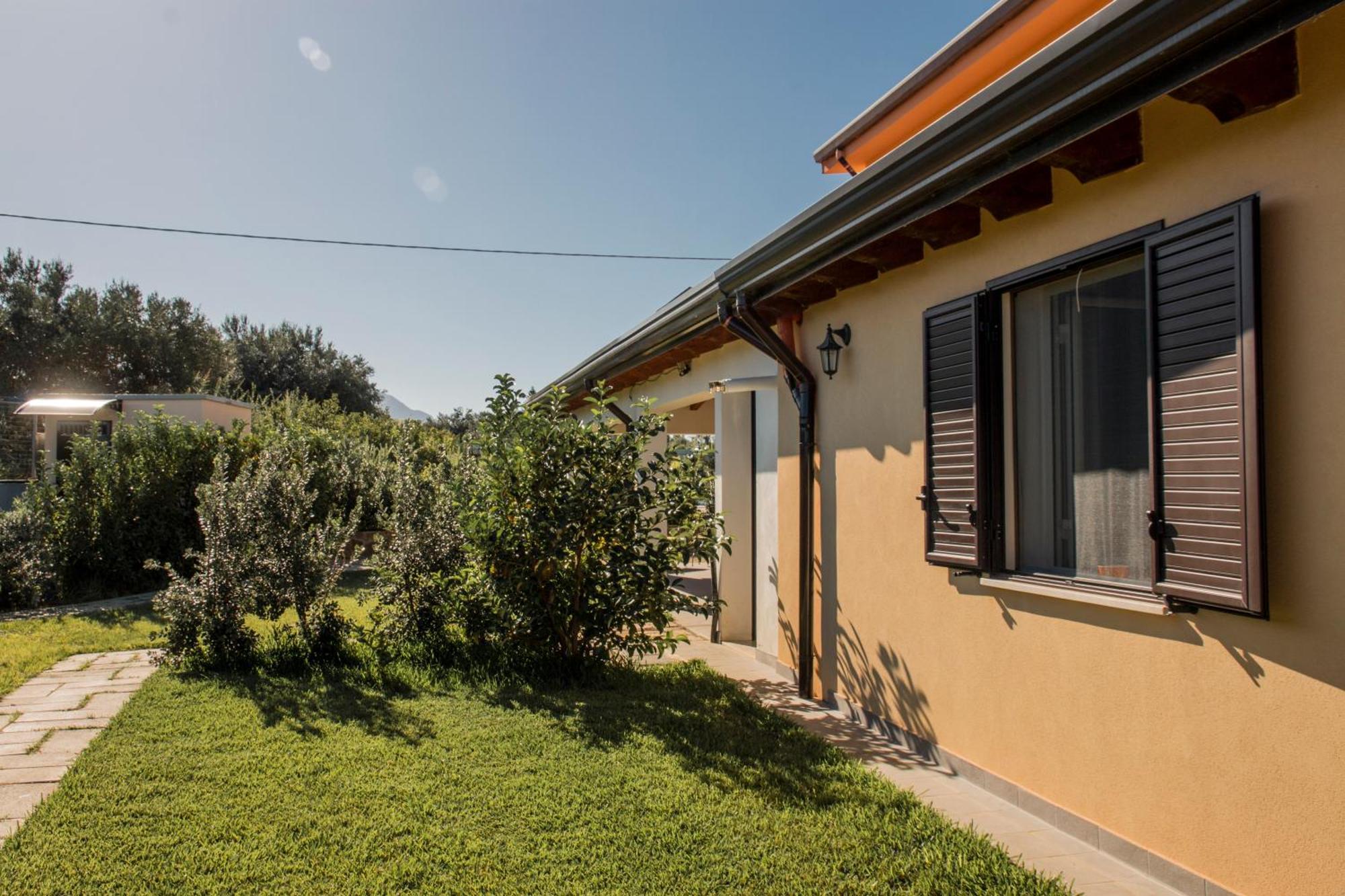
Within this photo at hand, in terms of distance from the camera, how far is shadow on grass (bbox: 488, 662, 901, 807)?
14.5ft

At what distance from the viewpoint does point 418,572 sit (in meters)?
7.52

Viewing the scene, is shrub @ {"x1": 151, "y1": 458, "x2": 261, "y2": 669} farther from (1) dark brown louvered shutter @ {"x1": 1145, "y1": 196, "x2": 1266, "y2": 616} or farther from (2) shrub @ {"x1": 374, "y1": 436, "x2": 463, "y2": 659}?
(1) dark brown louvered shutter @ {"x1": 1145, "y1": 196, "x2": 1266, "y2": 616}

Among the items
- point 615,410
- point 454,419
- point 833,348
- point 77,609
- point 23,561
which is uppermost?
point 454,419

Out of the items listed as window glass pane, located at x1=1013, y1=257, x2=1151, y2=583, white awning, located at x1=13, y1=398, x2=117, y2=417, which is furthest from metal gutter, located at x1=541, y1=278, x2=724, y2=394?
white awning, located at x1=13, y1=398, x2=117, y2=417

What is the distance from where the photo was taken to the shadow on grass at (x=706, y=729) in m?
4.41

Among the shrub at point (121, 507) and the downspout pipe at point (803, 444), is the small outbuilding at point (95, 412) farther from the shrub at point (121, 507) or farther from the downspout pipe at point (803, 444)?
the downspout pipe at point (803, 444)

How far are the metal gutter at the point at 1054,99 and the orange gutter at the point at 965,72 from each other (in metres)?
1.78

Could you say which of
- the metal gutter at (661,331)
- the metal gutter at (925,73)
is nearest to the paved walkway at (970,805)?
the metal gutter at (661,331)

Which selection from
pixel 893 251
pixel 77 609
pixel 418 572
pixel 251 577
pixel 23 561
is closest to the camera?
pixel 893 251

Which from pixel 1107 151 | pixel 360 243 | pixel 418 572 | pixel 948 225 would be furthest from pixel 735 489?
pixel 360 243

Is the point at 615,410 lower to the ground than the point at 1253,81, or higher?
lower

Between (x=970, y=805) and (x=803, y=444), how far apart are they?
9.42 feet

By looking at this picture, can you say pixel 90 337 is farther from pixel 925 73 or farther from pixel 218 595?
pixel 925 73

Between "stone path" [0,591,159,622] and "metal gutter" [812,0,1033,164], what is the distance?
9.49 m
